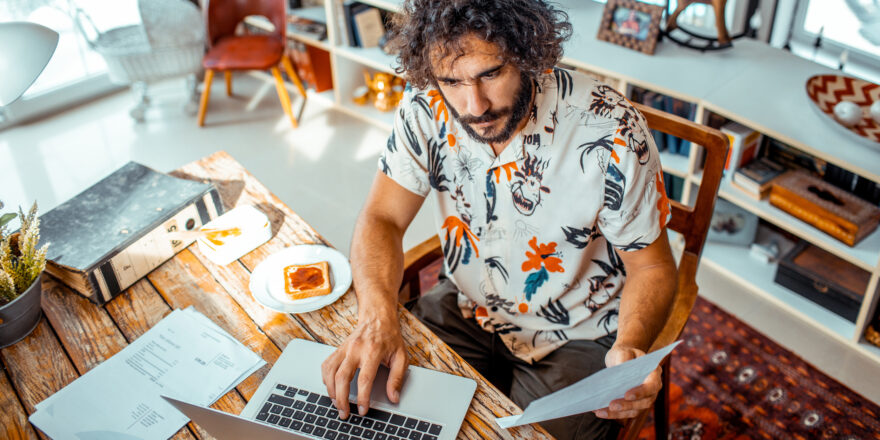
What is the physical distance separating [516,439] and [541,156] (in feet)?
1.78

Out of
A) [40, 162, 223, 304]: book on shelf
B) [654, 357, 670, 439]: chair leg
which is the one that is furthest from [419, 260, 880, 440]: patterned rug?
[40, 162, 223, 304]: book on shelf

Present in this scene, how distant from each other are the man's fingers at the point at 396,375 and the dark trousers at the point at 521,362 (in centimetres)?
37

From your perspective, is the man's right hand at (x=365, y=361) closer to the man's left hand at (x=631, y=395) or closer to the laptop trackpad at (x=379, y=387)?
the laptop trackpad at (x=379, y=387)

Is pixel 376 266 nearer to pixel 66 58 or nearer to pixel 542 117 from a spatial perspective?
pixel 542 117

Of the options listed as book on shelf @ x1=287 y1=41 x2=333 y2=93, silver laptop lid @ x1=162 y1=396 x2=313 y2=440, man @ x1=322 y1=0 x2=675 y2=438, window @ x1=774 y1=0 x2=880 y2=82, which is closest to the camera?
silver laptop lid @ x1=162 y1=396 x2=313 y2=440

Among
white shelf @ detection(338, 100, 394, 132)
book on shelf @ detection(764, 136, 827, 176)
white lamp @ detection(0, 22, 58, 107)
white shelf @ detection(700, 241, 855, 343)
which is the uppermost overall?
white lamp @ detection(0, 22, 58, 107)

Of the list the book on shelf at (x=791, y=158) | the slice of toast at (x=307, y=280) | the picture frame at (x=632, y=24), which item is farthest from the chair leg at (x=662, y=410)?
the picture frame at (x=632, y=24)

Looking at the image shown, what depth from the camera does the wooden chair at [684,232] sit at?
4.42ft

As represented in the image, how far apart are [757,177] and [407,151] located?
137cm

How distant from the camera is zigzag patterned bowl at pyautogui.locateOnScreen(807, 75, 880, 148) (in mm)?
2016

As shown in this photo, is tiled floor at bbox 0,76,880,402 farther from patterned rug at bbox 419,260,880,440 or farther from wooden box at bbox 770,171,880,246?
wooden box at bbox 770,171,880,246

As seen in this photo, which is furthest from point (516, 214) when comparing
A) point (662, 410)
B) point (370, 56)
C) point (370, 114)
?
point (370, 114)

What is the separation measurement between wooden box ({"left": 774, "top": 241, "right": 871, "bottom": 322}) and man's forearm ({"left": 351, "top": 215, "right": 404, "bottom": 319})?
57.3 inches

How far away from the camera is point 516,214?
1.41m
